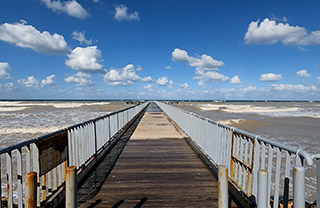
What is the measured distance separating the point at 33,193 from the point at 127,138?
24.7ft

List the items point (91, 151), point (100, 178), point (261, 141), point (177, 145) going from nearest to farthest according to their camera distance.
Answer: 1. point (261, 141)
2. point (100, 178)
3. point (91, 151)
4. point (177, 145)

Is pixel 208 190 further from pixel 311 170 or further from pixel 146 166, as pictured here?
pixel 311 170

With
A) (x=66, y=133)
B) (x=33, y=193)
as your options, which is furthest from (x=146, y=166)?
(x=33, y=193)

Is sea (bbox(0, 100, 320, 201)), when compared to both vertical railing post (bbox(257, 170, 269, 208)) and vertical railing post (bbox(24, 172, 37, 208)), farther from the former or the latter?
vertical railing post (bbox(24, 172, 37, 208))

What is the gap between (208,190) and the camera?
414 cm

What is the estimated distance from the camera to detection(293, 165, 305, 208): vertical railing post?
1.82 meters

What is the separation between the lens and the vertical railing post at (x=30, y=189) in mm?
1843

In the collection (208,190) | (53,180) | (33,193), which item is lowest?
(208,190)

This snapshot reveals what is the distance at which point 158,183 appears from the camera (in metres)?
4.45

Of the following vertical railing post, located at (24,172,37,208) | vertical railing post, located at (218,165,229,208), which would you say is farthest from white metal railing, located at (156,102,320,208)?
vertical railing post, located at (24,172,37,208)

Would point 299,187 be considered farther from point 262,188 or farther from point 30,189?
point 30,189

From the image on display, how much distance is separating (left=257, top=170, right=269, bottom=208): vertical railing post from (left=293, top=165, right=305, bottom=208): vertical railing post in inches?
10.1

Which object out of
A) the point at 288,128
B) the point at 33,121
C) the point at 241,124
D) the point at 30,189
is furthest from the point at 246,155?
the point at 33,121

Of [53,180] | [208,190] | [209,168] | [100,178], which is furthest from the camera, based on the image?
[209,168]
